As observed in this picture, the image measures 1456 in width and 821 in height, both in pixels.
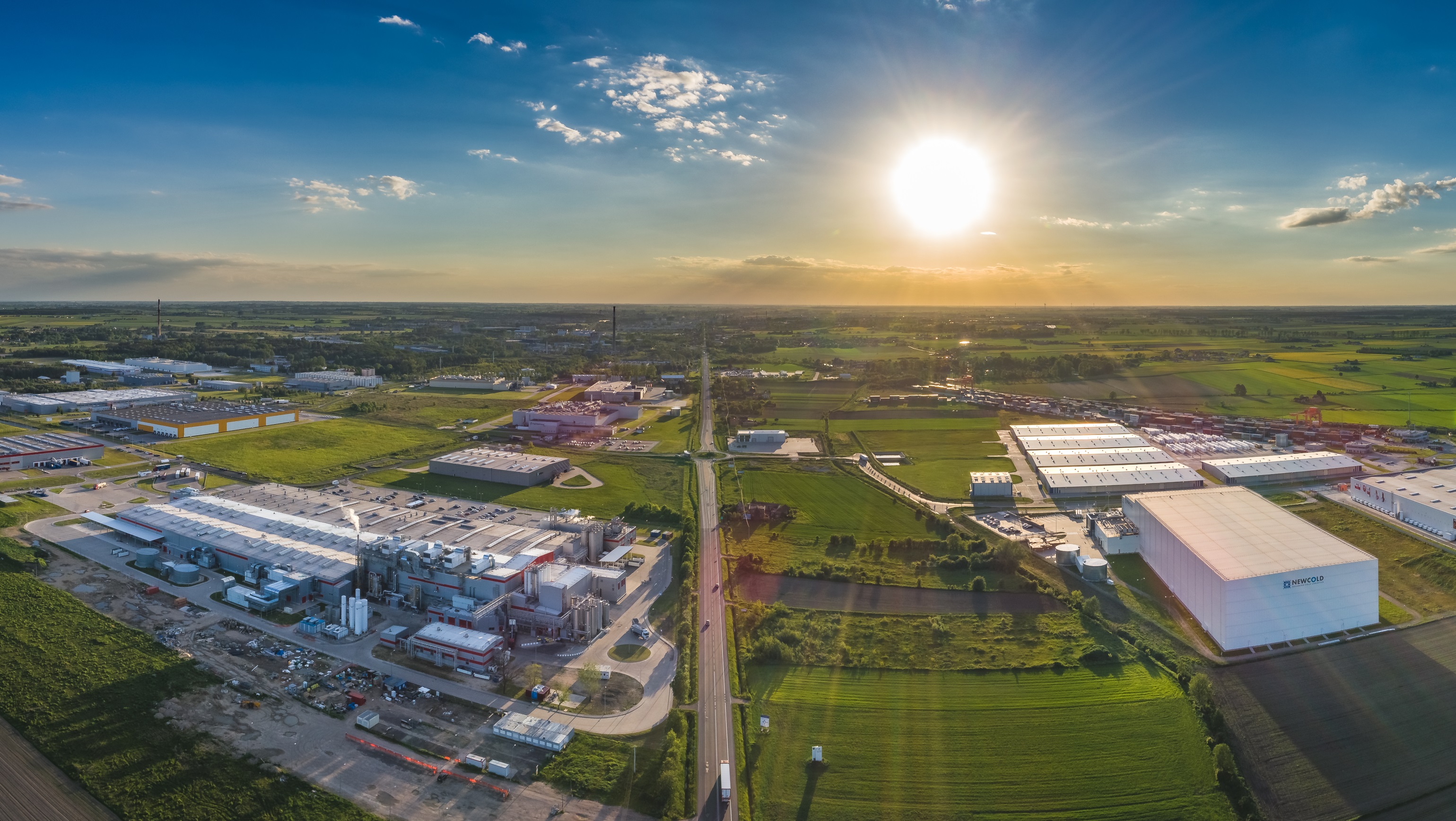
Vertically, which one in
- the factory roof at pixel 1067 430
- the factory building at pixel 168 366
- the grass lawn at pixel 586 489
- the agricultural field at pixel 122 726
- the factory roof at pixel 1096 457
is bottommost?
the agricultural field at pixel 122 726

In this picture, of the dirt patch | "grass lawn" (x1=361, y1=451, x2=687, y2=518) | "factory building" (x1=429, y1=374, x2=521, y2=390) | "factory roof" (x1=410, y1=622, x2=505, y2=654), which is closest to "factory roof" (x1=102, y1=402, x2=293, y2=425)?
"factory building" (x1=429, y1=374, x2=521, y2=390)

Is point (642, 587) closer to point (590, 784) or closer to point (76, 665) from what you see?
point (590, 784)

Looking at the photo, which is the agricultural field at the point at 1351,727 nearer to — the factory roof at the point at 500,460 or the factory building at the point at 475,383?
Result: the factory roof at the point at 500,460

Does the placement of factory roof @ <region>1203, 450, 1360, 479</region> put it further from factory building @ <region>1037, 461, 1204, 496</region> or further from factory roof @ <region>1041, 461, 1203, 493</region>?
factory building @ <region>1037, 461, 1204, 496</region>

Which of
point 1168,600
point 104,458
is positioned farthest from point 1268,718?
point 104,458

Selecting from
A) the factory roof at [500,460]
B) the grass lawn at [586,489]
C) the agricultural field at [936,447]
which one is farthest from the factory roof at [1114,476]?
the factory roof at [500,460]
